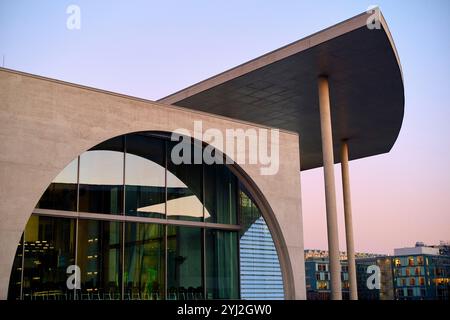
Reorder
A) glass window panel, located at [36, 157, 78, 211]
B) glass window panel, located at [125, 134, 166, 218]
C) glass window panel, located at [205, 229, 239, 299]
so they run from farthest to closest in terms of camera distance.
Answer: glass window panel, located at [205, 229, 239, 299]
glass window panel, located at [125, 134, 166, 218]
glass window panel, located at [36, 157, 78, 211]

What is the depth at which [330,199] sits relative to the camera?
851 inches

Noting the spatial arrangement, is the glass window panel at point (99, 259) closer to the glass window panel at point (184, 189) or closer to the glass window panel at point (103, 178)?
the glass window panel at point (103, 178)

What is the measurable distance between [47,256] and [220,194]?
5.81 metres

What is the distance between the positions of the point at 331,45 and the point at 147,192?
8118 mm

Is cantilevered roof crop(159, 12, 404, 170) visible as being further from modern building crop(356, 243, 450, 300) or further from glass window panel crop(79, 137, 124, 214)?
modern building crop(356, 243, 450, 300)

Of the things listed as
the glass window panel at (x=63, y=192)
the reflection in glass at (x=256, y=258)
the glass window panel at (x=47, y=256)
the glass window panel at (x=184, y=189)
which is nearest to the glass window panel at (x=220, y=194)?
the glass window panel at (x=184, y=189)

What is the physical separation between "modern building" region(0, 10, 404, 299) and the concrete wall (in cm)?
3

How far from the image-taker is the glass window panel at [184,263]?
16.2m

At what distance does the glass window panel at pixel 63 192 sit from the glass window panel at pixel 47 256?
33 centimetres

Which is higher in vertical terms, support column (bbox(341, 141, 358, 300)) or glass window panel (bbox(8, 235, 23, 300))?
support column (bbox(341, 141, 358, 300))

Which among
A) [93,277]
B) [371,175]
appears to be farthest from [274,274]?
[371,175]

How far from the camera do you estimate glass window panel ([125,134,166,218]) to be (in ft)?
52.3

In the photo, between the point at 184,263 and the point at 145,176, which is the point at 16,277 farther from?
the point at 184,263

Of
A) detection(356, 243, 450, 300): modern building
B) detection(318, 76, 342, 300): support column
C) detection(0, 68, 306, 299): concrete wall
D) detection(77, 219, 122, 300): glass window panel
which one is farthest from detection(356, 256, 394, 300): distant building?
detection(77, 219, 122, 300): glass window panel
